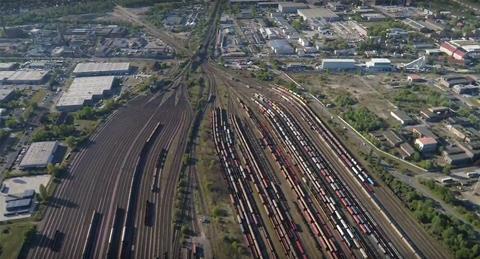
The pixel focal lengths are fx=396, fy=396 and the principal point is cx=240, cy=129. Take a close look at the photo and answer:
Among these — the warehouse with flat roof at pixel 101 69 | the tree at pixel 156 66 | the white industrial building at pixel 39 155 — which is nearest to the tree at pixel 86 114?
the white industrial building at pixel 39 155

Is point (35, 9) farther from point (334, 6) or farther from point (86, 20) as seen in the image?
point (334, 6)

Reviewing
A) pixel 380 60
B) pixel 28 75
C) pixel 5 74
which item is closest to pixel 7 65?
pixel 5 74

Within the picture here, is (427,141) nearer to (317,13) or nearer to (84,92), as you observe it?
(84,92)

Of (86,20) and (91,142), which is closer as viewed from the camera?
(91,142)

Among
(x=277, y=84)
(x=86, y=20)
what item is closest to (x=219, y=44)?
(x=277, y=84)

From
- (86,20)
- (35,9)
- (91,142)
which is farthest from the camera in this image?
(35,9)

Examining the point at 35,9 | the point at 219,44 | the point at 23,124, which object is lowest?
the point at 23,124

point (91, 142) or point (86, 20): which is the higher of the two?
point (86, 20)

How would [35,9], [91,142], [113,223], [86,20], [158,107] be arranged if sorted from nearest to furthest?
[113,223], [91,142], [158,107], [86,20], [35,9]
